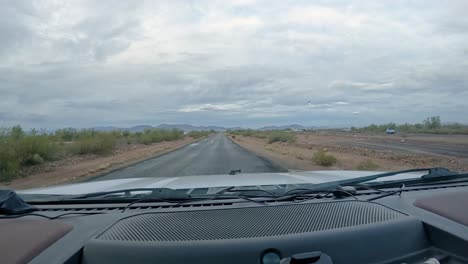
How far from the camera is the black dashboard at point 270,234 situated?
2170mm

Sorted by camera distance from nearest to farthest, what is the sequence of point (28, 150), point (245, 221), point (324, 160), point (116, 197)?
point (245, 221) → point (116, 197) → point (324, 160) → point (28, 150)

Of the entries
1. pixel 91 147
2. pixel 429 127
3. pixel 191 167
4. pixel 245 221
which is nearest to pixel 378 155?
pixel 191 167

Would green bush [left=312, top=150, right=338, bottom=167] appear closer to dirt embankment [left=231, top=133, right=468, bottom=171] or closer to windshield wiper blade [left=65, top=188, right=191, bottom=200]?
dirt embankment [left=231, top=133, right=468, bottom=171]

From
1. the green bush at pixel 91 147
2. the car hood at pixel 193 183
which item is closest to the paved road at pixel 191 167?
the car hood at pixel 193 183

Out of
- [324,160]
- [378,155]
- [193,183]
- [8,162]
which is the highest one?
[193,183]

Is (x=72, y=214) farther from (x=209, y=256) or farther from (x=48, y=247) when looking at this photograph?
(x=209, y=256)

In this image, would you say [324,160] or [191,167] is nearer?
[191,167]

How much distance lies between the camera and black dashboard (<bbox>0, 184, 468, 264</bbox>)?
2170mm

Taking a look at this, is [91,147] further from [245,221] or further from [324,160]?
[245,221]

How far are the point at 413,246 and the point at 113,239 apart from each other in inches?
70.7

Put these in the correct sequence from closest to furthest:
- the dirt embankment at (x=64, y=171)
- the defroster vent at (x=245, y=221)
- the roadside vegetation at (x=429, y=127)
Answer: the defroster vent at (x=245, y=221)
the dirt embankment at (x=64, y=171)
the roadside vegetation at (x=429, y=127)

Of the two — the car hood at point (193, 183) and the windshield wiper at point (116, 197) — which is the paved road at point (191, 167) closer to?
the car hood at point (193, 183)

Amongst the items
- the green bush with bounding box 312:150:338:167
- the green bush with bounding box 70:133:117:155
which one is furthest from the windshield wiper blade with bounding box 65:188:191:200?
the green bush with bounding box 70:133:117:155

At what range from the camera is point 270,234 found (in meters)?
2.32
